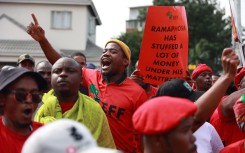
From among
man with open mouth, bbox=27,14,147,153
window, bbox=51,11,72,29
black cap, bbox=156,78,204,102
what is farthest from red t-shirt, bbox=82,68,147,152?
window, bbox=51,11,72,29

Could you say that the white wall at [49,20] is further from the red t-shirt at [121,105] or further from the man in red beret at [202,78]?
the red t-shirt at [121,105]

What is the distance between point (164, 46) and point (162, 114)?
4.00 metres

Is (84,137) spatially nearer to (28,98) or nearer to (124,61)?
(28,98)

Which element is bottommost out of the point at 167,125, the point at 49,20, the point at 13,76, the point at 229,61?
the point at 49,20

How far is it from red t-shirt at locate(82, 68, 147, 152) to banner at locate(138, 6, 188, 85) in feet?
3.44

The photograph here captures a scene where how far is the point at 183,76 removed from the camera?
680 centimetres

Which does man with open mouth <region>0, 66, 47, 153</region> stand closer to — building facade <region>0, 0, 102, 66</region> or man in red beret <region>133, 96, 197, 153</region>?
man in red beret <region>133, 96, 197, 153</region>

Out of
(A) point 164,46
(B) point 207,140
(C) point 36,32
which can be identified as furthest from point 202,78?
(B) point 207,140

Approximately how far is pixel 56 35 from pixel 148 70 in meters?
35.7

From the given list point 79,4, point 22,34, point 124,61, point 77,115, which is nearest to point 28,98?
point 77,115

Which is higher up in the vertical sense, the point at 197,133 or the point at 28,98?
the point at 28,98

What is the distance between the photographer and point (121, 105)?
555 centimetres

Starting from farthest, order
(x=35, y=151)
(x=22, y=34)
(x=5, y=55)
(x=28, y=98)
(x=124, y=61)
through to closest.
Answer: (x=22, y=34) < (x=5, y=55) < (x=124, y=61) < (x=28, y=98) < (x=35, y=151)

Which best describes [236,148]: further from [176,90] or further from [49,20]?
[49,20]
